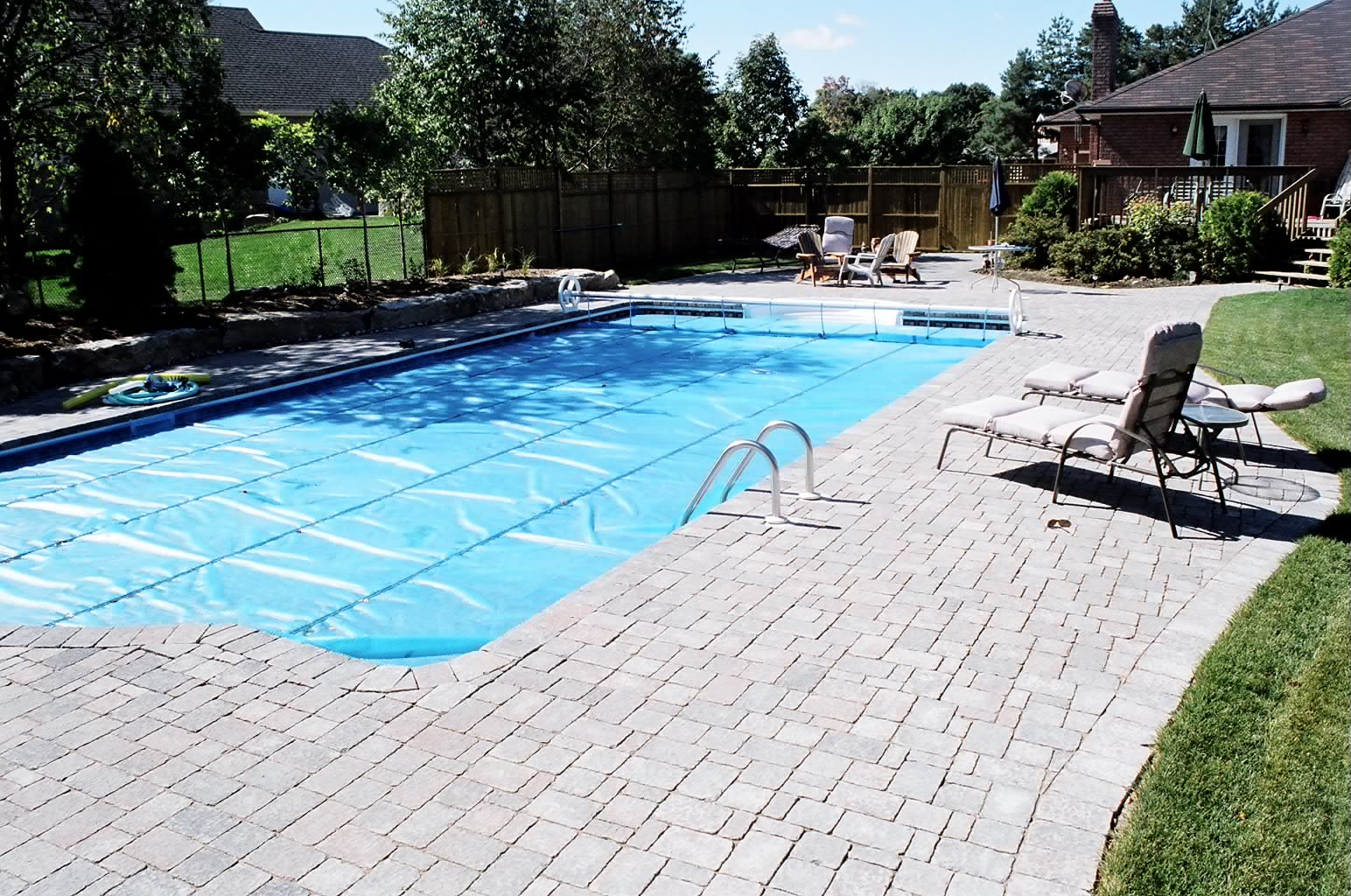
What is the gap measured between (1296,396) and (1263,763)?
4588 mm

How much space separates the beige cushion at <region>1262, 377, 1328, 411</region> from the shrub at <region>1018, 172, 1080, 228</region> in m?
15.9

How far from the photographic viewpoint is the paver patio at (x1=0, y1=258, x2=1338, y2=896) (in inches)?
145

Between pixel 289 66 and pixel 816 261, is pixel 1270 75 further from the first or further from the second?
pixel 289 66

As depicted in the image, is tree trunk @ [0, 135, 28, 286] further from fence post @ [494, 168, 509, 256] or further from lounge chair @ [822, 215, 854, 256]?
lounge chair @ [822, 215, 854, 256]

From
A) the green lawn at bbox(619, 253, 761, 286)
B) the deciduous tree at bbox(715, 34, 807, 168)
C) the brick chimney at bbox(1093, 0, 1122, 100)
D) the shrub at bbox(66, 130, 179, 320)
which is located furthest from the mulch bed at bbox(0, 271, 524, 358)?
the brick chimney at bbox(1093, 0, 1122, 100)

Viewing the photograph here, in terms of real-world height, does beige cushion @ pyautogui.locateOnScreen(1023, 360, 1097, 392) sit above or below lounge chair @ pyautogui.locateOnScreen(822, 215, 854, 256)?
below

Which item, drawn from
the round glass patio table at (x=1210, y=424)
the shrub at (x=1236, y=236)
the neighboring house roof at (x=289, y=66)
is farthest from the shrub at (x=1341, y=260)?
the neighboring house roof at (x=289, y=66)

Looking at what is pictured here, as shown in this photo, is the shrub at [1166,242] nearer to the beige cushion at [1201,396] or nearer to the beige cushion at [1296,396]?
the beige cushion at [1201,396]

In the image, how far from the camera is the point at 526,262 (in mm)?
20734

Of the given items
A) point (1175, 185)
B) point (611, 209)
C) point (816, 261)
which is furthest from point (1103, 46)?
point (816, 261)

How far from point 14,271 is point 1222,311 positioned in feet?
52.3

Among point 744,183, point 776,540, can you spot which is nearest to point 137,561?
point 776,540

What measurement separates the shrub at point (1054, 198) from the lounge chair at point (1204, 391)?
15018 millimetres

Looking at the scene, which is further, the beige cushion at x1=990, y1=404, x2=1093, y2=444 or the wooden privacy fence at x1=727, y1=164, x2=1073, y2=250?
the wooden privacy fence at x1=727, y1=164, x2=1073, y2=250
